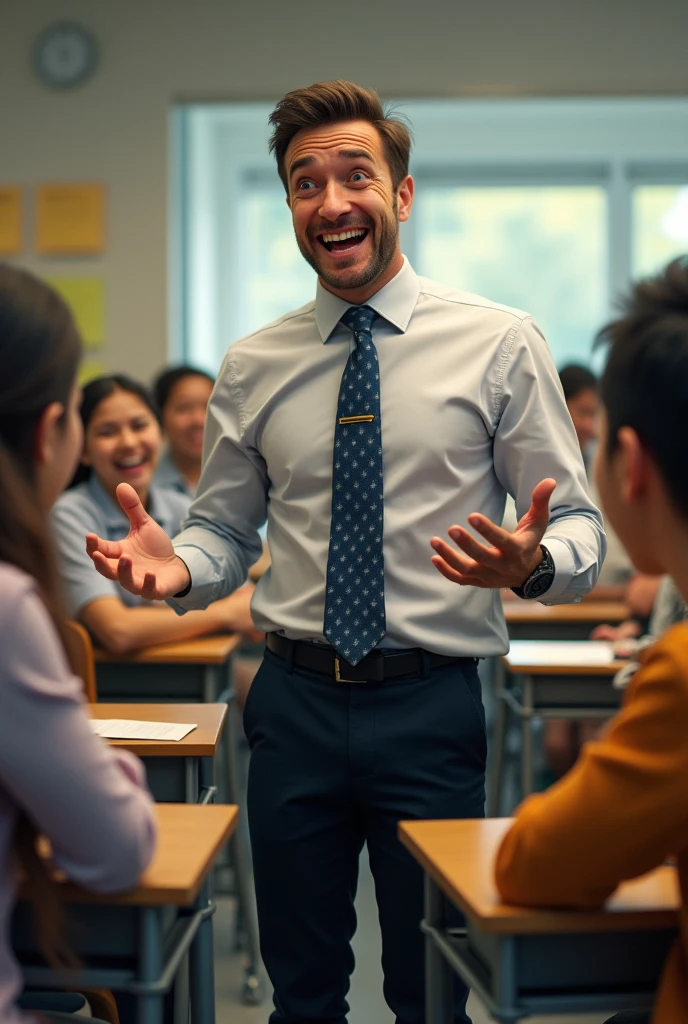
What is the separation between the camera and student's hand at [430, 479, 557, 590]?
1.53 meters

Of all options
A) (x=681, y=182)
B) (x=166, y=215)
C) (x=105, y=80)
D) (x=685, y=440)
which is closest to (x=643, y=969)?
(x=685, y=440)

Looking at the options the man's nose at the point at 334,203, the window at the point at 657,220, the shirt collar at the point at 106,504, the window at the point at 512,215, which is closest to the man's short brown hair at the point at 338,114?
the man's nose at the point at 334,203

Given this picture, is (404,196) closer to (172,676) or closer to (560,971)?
(560,971)

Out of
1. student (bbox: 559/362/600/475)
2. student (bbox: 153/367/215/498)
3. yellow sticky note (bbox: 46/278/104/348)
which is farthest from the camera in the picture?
yellow sticky note (bbox: 46/278/104/348)

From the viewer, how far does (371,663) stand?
175cm

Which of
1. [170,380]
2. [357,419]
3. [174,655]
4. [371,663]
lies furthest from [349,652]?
[170,380]

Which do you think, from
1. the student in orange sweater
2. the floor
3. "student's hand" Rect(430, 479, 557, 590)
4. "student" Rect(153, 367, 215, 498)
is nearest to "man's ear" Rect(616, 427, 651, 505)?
the student in orange sweater

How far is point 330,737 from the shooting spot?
176 cm

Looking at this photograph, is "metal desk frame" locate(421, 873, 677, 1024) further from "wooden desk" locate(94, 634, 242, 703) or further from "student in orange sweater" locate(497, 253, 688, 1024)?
"wooden desk" locate(94, 634, 242, 703)

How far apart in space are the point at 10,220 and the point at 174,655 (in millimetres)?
2898

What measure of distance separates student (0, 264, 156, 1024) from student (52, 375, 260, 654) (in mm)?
1655

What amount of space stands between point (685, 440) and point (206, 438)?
1.08 meters

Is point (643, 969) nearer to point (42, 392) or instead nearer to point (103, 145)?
point (42, 392)

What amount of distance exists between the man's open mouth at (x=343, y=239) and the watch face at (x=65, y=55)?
11.6ft
